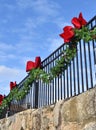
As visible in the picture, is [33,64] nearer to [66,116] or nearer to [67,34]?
[67,34]

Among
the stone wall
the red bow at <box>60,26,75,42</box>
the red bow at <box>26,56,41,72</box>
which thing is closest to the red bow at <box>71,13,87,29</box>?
the red bow at <box>60,26,75,42</box>

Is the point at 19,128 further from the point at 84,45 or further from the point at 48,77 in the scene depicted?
the point at 84,45

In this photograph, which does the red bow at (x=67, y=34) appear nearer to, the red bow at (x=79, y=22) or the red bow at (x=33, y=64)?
the red bow at (x=79, y=22)

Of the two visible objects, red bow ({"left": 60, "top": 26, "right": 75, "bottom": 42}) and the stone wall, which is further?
red bow ({"left": 60, "top": 26, "right": 75, "bottom": 42})

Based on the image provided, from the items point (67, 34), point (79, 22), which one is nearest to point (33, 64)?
point (67, 34)

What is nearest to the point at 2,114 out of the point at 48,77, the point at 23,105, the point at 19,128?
the point at 23,105

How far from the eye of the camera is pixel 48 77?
6.80 metres

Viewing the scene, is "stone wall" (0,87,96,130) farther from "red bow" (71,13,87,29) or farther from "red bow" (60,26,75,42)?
"red bow" (71,13,87,29)

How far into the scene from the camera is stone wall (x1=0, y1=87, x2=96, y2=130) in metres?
4.68

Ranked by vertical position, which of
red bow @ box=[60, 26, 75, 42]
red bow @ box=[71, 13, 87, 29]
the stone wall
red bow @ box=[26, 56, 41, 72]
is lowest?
the stone wall

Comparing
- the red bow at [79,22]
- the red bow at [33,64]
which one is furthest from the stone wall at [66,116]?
the red bow at [79,22]

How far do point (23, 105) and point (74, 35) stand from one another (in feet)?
9.90

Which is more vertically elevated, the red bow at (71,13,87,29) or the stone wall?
the red bow at (71,13,87,29)

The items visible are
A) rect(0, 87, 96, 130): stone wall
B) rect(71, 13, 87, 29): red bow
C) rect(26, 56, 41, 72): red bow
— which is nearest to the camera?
rect(0, 87, 96, 130): stone wall
